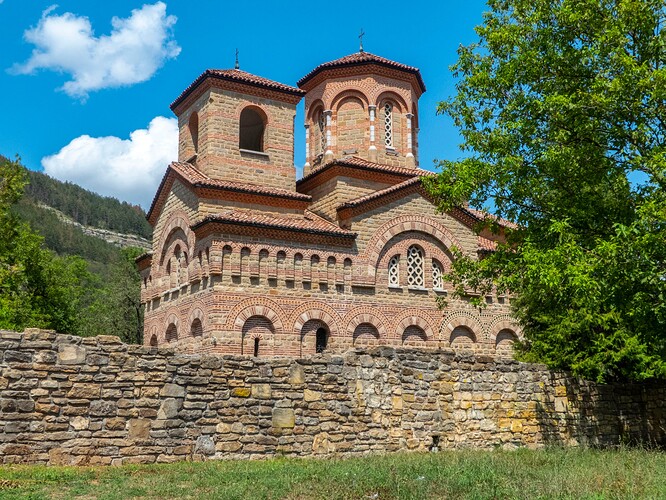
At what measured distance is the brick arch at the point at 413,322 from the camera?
20453 mm

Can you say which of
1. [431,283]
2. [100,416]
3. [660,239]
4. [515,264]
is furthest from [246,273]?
[660,239]

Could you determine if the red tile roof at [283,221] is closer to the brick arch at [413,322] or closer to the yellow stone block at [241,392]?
the brick arch at [413,322]

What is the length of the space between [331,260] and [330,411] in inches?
390

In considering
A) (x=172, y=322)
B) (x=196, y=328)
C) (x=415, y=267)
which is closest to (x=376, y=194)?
(x=415, y=267)

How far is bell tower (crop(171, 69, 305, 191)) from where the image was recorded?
21.2 meters

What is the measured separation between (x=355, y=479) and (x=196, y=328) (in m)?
12.6

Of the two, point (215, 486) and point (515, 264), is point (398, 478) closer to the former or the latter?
point (215, 486)

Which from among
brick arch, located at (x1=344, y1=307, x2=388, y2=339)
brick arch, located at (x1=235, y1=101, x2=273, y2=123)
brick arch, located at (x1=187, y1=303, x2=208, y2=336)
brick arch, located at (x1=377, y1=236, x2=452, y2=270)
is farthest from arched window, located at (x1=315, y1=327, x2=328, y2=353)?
brick arch, located at (x1=235, y1=101, x2=273, y2=123)

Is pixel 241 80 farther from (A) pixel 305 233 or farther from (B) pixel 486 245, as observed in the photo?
Result: (B) pixel 486 245

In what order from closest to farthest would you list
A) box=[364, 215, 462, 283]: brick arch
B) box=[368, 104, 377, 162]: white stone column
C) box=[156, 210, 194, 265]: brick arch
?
box=[156, 210, 194, 265]: brick arch
box=[364, 215, 462, 283]: brick arch
box=[368, 104, 377, 162]: white stone column

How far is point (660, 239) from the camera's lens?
9812 millimetres

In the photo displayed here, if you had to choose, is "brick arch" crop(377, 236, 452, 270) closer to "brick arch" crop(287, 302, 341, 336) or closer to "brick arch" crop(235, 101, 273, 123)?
"brick arch" crop(287, 302, 341, 336)

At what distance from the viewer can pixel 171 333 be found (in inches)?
829

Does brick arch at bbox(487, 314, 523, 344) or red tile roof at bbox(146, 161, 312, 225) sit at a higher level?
red tile roof at bbox(146, 161, 312, 225)
